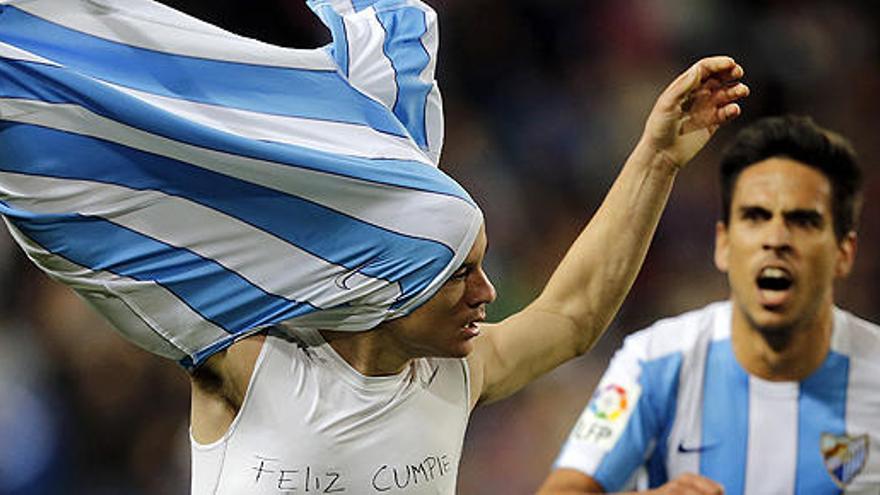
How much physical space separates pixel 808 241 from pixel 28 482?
3160mm

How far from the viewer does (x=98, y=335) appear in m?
6.33

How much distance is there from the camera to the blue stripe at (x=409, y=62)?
2.98m

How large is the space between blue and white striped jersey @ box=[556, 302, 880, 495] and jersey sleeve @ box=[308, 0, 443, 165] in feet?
4.21

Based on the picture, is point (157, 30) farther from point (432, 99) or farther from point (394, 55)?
point (432, 99)

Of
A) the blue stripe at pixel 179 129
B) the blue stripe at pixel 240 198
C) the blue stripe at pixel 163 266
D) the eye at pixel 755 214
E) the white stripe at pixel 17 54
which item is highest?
the white stripe at pixel 17 54

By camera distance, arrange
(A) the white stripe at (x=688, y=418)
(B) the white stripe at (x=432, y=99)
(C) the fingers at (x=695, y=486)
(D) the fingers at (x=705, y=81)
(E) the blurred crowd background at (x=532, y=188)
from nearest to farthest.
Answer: (B) the white stripe at (x=432, y=99) < (D) the fingers at (x=705, y=81) < (C) the fingers at (x=695, y=486) < (A) the white stripe at (x=688, y=418) < (E) the blurred crowd background at (x=532, y=188)

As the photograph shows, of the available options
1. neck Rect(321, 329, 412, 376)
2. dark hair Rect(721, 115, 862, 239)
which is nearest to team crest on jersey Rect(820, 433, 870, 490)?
dark hair Rect(721, 115, 862, 239)

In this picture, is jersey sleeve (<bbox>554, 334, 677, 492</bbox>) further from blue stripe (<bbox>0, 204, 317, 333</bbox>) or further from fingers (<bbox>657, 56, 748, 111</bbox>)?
blue stripe (<bbox>0, 204, 317, 333</bbox>)

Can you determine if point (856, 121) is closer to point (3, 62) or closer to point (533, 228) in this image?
point (533, 228)

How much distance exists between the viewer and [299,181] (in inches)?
109

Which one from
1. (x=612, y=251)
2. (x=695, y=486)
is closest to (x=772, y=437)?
(x=695, y=486)

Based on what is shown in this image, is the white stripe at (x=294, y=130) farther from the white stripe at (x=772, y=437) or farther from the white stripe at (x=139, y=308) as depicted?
the white stripe at (x=772, y=437)

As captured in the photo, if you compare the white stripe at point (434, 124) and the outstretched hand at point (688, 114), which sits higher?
the outstretched hand at point (688, 114)

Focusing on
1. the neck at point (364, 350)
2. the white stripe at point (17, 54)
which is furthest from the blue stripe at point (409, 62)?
the white stripe at point (17, 54)
